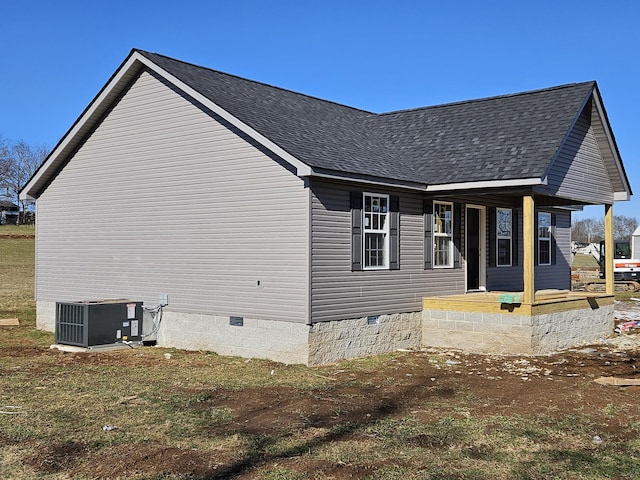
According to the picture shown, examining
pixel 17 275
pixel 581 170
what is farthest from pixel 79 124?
pixel 17 275

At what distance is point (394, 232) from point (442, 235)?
1.85m

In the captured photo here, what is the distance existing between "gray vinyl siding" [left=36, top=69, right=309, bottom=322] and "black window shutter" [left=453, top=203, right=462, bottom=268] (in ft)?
16.0

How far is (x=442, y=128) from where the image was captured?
16688 mm

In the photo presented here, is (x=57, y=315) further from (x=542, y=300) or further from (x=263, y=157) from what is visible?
(x=542, y=300)

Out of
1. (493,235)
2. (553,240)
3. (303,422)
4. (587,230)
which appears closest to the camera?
(303,422)

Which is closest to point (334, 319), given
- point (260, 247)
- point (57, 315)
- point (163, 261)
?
point (260, 247)

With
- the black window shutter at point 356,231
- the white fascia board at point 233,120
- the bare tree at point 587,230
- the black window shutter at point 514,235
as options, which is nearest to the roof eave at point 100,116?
the white fascia board at point 233,120

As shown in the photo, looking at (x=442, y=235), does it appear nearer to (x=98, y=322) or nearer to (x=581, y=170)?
(x=581, y=170)

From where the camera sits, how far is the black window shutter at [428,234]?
1488cm

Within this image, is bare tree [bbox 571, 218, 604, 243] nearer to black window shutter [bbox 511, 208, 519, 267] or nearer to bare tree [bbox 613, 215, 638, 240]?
bare tree [bbox 613, 215, 638, 240]

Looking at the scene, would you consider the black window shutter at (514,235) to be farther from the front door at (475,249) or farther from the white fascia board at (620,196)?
the white fascia board at (620,196)

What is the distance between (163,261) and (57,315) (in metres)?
2.54

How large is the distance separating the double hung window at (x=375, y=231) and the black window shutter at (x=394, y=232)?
8 cm

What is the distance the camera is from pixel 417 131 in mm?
17062
